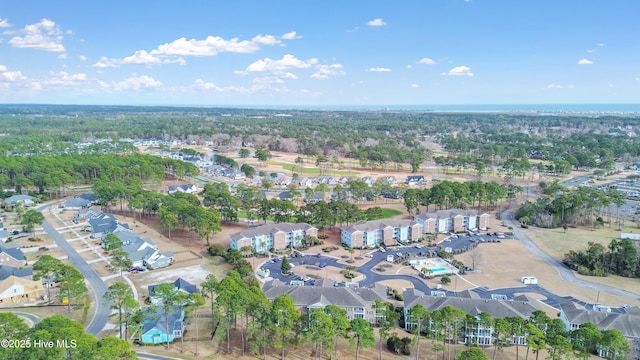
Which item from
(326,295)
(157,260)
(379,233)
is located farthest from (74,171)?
(326,295)

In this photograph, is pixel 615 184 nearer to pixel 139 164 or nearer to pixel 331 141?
pixel 331 141

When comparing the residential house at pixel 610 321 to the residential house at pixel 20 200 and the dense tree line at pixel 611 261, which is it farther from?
the residential house at pixel 20 200

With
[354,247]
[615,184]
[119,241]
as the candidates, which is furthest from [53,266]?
[615,184]

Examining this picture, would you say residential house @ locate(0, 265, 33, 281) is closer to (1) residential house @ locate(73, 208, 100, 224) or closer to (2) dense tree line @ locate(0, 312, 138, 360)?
(2) dense tree line @ locate(0, 312, 138, 360)

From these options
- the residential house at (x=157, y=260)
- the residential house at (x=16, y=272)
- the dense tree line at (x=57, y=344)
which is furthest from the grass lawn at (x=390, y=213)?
the dense tree line at (x=57, y=344)

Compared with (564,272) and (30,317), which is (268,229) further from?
(564,272)
